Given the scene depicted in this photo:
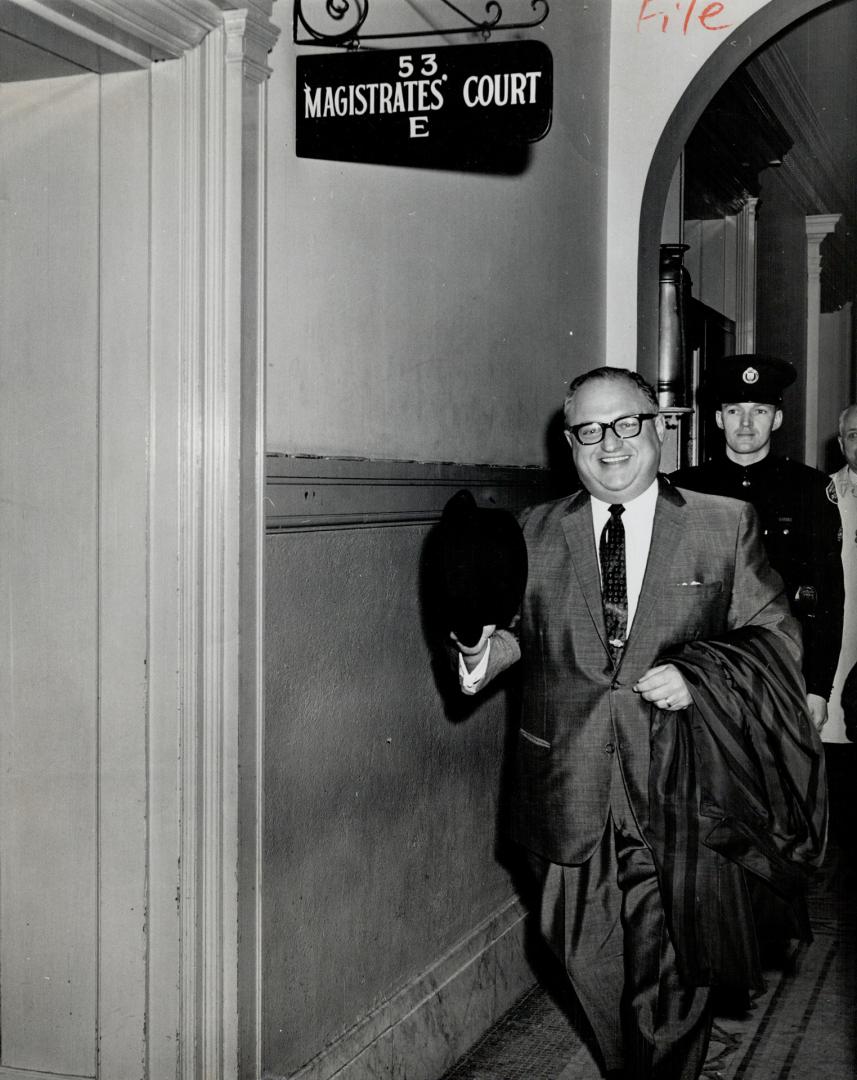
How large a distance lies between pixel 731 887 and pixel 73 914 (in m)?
1.58

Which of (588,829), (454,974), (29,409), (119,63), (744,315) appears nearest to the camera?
(119,63)

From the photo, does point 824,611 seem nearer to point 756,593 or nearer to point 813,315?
point 756,593

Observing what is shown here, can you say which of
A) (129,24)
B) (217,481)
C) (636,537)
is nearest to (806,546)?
(636,537)

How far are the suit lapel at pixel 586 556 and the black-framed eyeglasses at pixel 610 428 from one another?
21cm

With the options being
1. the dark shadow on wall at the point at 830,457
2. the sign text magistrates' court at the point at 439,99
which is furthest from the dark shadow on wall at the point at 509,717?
the dark shadow on wall at the point at 830,457

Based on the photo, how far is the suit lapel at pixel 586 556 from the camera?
3.26 m

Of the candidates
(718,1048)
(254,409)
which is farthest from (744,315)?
(254,409)

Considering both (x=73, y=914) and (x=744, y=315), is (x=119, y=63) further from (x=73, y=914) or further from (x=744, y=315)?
(x=744, y=315)

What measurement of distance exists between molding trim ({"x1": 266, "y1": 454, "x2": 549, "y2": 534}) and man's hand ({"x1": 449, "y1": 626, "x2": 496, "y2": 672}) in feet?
1.32

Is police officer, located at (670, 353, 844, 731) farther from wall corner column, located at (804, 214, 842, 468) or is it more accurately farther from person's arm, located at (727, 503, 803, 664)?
wall corner column, located at (804, 214, 842, 468)

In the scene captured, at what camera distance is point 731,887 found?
126 inches

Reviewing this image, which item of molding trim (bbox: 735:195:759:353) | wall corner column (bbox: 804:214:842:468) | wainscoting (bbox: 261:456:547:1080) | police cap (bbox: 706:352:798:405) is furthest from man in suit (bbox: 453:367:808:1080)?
wall corner column (bbox: 804:214:842:468)

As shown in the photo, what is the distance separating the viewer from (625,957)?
3309 mm

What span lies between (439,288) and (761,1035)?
2.49 meters
